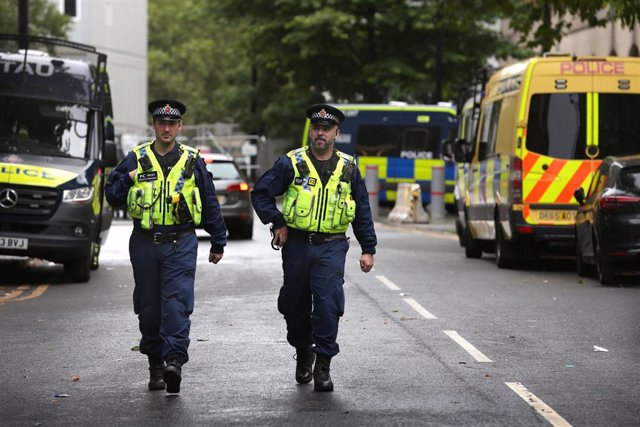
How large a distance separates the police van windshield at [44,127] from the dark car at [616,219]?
19.9ft

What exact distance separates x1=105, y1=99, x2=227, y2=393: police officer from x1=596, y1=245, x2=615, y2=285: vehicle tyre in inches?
349

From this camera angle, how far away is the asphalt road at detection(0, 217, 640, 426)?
8289 millimetres

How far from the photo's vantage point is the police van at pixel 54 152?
1706 cm

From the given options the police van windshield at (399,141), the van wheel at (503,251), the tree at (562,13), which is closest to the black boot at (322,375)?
the van wheel at (503,251)

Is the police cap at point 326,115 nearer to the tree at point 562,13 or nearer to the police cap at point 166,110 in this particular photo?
the police cap at point 166,110

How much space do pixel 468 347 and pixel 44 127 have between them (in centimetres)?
867

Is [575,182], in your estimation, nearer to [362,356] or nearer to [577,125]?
[577,125]

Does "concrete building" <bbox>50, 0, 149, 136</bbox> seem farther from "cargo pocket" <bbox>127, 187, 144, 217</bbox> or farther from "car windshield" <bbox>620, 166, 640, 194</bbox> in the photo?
"cargo pocket" <bbox>127, 187, 144, 217</bbox>

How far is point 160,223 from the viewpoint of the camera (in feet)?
29.5

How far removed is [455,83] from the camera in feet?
166

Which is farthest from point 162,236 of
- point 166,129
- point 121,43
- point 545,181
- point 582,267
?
point 121,43

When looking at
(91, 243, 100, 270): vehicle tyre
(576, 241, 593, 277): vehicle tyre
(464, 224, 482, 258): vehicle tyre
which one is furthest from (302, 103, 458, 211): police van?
(576, 241, 593, 277): vehicle tyre

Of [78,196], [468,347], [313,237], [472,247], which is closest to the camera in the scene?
[313,237]

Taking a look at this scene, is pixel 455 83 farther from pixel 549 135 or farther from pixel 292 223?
pixel 292 223
